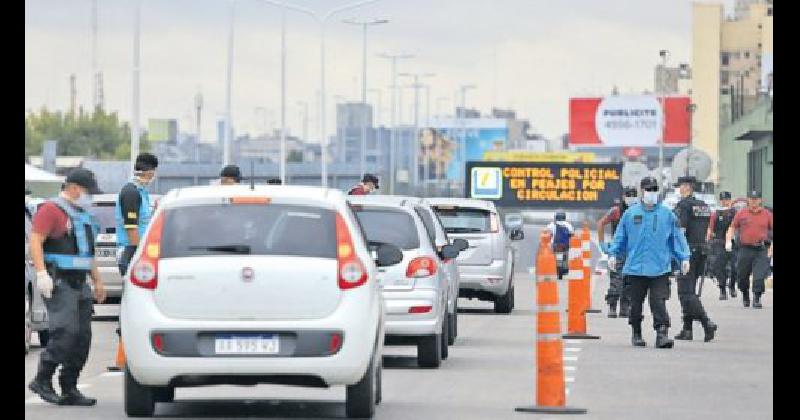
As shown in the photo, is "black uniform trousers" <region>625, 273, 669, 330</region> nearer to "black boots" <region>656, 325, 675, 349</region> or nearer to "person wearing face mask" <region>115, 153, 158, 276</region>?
"black boots" <region>656, 325, 675, 349</region>

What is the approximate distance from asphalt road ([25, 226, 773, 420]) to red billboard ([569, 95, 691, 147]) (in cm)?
12855

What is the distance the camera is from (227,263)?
15.5 meters

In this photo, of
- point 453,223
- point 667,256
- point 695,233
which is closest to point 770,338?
point 695,233

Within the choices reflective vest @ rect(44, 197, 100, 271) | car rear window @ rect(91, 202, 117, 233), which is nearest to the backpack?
car rear window @ rect(91, 202, 117, 233)

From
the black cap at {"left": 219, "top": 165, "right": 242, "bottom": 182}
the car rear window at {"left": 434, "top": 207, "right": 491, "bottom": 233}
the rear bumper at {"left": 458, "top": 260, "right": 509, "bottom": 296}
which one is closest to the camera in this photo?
the black cap at {"left": 219, "top": 165, "right": 242, "bottom": 182}

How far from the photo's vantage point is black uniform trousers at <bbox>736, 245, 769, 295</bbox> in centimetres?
3703

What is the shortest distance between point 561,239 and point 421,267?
3034 cm

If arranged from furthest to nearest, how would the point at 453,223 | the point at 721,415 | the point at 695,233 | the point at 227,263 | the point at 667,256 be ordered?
the point at 453,223
the point at 695,233
the point at 667,256
the point at 721,415
the point at 227,263

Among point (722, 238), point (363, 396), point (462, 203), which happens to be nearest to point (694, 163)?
point (722, 238)

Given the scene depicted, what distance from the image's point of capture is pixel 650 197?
993 inches

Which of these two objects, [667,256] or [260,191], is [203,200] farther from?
[667,256]

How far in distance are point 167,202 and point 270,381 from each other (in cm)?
136

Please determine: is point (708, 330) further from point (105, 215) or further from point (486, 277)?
point (105, 215)
